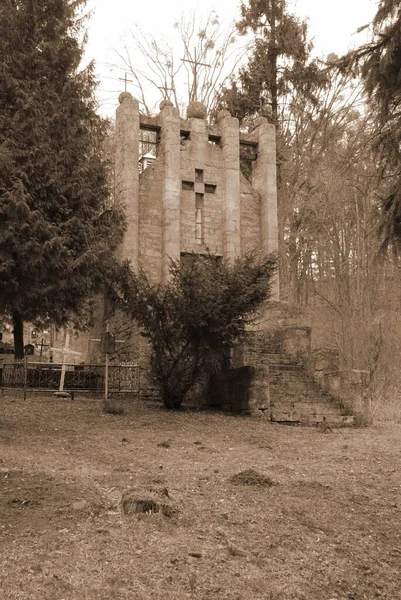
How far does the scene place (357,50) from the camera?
21.6 feet

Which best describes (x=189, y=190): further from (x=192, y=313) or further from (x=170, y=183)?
(x=192, y=313)

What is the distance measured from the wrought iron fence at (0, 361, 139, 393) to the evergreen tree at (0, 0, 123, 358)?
1.56 meters

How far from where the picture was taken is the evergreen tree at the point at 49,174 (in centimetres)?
1440

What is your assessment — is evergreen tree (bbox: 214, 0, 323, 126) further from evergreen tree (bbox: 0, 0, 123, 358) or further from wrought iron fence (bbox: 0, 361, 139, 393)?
wrought iron fence (bbox: 0, 361, 139, 393)

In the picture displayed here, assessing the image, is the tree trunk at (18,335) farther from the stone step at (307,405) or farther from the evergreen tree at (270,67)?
the evergreen tree at (270,67)

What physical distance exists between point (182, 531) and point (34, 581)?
154cm

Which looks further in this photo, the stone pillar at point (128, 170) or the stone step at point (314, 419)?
the stone pillar at point (128, 170)

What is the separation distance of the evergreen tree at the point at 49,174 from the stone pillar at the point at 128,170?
5.51 feet

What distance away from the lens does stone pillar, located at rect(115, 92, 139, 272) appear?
19.8m

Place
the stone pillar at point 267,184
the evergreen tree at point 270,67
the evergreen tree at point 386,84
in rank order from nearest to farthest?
the evergreen tree at point 386,84 < the stone pillar at point 267,184 < the evergreen tree at point 270,67

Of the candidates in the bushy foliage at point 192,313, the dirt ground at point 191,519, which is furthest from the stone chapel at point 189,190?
the dirt ground at point 191,519

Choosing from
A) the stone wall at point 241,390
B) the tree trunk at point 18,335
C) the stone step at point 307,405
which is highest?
the tree trunk at point 18,335

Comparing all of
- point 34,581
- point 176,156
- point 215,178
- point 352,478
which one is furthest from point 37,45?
point 34,581

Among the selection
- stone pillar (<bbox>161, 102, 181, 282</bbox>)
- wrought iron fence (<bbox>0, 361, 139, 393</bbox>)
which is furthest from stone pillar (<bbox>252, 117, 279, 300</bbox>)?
wrought iron fence (<bbox>0, 361, 139, 393</bbox>)
